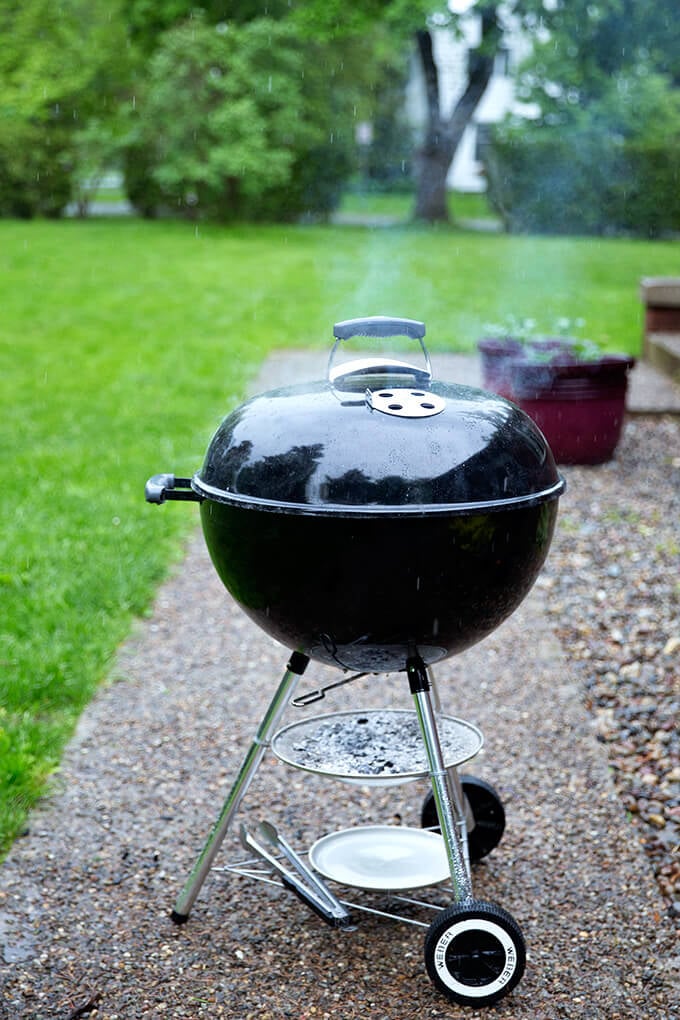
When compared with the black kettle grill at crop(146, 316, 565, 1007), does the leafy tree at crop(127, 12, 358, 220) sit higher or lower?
lower

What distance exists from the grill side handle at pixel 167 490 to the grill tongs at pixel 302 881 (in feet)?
2.43

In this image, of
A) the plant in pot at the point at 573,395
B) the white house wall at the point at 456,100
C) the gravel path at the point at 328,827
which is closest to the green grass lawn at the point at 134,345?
the gravel path at the point at 328,827

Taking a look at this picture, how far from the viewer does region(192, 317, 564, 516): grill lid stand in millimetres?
1868

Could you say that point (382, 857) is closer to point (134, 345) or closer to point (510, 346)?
point (510, 346)

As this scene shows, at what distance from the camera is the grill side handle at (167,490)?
2156 mm

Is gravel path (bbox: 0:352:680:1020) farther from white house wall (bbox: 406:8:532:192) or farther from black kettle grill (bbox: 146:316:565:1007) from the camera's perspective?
white house wall (bbox: 406:8:532:192)

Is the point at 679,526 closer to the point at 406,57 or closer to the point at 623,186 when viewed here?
the point at 623,186

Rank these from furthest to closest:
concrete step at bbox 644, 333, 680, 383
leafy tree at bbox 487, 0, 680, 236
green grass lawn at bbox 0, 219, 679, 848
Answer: concrete step at bbox 644, 333, 680, 383, leafy tree at bbox 487, 0, 680, 236, green grass lawn at bbox 0, 219, 679, 848

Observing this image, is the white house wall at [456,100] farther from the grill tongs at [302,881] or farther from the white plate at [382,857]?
the grill tongs at [302,881]

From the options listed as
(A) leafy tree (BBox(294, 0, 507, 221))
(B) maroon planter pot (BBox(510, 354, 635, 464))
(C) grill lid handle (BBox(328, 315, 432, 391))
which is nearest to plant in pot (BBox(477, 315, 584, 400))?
(B) maroon planter pot (BBox(510, 354, 635, 464))

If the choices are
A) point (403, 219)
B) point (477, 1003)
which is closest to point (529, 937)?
point (477, 1003)

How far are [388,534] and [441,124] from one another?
18.8m

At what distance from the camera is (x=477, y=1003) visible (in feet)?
6.57

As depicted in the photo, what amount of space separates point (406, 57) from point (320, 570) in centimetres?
2613
